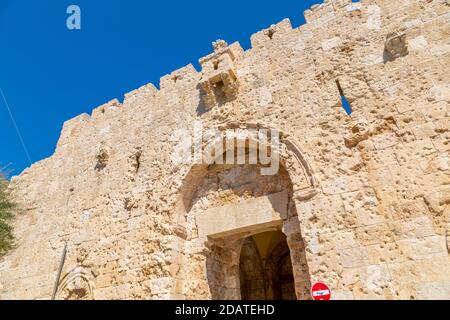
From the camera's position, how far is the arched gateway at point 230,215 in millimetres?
4543

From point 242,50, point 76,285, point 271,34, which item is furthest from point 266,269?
point 271,34

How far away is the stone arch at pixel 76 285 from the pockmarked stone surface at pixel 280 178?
3 centimetres

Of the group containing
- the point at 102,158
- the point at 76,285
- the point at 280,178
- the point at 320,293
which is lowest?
the point at 320,293

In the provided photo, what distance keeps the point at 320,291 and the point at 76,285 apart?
435cm

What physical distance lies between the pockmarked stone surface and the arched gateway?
0.07 feet

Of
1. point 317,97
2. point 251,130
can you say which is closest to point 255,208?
point 251,130

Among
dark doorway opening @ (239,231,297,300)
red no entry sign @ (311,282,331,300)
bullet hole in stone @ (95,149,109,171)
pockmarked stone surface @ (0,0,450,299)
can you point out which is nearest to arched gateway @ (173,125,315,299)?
pockmarked stone surface @ (0,0,450,299)

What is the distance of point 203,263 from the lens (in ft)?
17.2

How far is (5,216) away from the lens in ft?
23.2

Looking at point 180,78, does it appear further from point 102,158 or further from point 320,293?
point 320,293

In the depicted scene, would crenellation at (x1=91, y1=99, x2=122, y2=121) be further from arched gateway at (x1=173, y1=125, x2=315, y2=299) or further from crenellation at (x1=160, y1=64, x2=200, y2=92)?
arched gateway at (x1=173, y1=125, x2=315, y2=299)

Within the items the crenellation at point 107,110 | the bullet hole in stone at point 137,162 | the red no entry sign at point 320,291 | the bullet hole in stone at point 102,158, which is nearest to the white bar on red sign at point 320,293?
the red no entry sign at point 320,291

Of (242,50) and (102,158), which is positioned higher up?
(242,50)

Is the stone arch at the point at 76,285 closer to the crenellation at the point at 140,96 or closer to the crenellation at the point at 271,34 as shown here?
the crenellation at the point at 140,96
